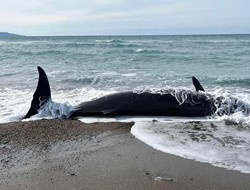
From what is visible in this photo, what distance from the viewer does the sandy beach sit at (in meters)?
4.63

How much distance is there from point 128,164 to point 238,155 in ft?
5.35

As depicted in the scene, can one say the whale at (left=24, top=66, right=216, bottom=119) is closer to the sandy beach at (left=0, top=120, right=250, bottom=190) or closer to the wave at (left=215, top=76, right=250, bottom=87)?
the sandy beach at (left=0, top=120, right=250, bottom=190)

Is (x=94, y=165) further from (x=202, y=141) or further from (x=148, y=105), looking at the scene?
(x=148, y=105)

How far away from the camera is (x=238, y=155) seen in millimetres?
5617

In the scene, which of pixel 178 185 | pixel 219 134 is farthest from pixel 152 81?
pixel 178 185

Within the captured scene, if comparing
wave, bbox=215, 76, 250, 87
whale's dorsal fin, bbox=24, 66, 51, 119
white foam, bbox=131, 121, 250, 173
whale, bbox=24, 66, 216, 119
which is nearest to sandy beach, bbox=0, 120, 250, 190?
white foam, bbox=131, 121, 250, 173

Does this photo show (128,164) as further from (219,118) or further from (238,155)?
(219,118)

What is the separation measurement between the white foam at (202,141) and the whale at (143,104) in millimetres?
821

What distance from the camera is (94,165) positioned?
5.29 metres

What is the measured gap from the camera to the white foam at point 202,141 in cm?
545

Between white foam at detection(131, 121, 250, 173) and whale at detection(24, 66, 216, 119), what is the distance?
82 centimetres

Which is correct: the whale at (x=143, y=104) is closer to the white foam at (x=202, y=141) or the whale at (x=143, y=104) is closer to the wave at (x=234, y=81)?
the white foam at (x=202, y=141)

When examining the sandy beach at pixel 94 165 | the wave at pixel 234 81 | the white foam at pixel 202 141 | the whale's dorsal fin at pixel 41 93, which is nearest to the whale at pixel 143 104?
the whale's dorsal fin at pixel 41 93

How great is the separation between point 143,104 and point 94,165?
357cm
